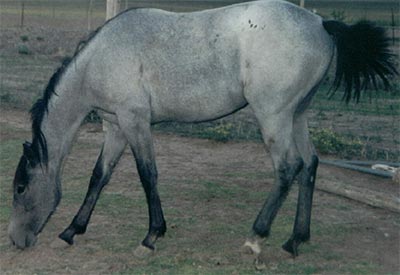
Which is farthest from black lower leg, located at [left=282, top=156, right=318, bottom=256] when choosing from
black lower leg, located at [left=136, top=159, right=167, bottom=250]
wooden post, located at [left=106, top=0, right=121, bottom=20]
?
wooden post, located at [left=106, top=0, right=121, bottom=20]

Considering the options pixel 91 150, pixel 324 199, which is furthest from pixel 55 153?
pixel 91 150

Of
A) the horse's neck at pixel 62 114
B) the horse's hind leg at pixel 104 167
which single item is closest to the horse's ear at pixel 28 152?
the horse's neck at pixel 62 114

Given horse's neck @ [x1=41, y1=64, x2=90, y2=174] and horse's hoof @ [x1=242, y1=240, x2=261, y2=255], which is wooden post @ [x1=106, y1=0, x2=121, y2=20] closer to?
horse's neck @ [x1=41, y1=64, x2=90, y2=174]

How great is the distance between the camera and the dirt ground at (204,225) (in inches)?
232

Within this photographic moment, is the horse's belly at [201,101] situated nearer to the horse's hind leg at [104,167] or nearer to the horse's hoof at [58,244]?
the horse's hind leg at [104,167]

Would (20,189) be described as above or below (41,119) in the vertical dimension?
below

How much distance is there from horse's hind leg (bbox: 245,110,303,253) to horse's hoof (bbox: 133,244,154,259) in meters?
0.77

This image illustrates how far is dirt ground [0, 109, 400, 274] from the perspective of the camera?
5887 mm

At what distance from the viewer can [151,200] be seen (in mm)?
6332

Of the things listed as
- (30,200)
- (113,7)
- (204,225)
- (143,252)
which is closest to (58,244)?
(30,200)

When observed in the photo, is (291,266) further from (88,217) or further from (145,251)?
(88,217)

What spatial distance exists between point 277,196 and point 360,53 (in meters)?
1.32

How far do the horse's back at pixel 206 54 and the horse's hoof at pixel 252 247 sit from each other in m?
1.03

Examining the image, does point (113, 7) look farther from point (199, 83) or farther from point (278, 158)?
point (278, 158)
